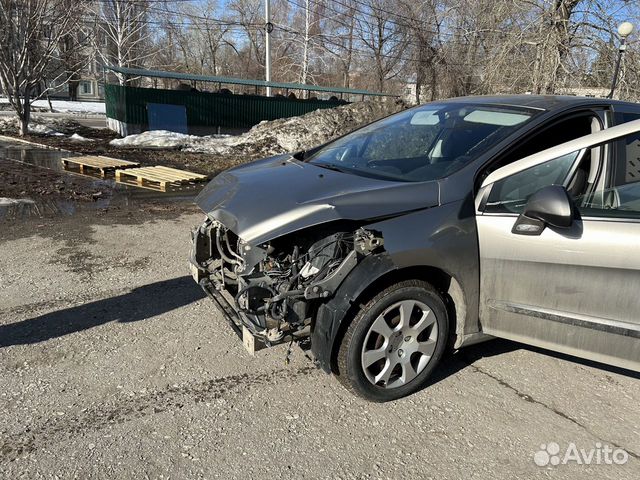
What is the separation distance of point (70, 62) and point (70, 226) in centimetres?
1959

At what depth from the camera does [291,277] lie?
296 centimetres

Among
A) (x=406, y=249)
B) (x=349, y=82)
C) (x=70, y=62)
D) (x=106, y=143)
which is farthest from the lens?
(x=349, y=82)

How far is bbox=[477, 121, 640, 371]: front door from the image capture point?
2.88m

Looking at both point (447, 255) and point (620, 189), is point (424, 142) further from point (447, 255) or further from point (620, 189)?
point (620, 189)

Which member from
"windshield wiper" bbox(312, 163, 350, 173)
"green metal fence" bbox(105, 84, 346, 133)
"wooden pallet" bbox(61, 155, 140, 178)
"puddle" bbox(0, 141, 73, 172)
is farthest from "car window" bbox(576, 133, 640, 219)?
"green metal fence" bbox(105, 84, 346, 133)

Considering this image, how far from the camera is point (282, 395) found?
317cm

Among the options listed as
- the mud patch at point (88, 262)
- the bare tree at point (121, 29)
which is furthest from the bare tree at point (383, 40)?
the mud patch at point (88, 262)

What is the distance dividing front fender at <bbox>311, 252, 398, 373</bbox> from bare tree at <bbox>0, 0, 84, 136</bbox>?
16710 millimetres

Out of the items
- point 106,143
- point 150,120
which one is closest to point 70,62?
point 150,120

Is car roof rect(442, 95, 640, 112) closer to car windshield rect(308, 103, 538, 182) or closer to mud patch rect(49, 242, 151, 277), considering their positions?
car windshield rect(308, 103, 538, 182)

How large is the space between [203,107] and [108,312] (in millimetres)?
17912

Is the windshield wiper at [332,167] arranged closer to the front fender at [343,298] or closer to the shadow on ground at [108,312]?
the front fender at [343,298]

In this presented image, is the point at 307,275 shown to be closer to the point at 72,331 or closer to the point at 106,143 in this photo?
the point at 72,331
